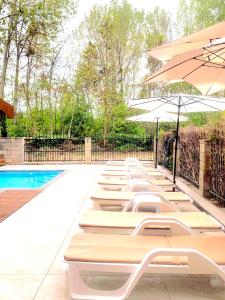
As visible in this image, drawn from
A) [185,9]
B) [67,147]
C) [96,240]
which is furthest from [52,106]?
[96,240]

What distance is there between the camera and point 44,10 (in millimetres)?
18234

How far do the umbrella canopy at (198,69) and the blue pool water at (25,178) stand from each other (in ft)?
25.7

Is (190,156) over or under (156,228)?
over

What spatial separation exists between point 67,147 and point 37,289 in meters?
18.1

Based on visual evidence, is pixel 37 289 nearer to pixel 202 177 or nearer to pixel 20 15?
pixel 202 177

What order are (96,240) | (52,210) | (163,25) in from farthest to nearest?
(163,25), (52,210), (96,240)

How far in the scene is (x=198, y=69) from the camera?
6000 millimetres

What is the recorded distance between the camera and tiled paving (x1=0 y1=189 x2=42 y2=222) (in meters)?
7.08

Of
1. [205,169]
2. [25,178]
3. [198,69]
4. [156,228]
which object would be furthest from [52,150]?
[156,228]

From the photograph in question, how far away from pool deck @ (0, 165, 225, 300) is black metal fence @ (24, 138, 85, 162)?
12377 mm

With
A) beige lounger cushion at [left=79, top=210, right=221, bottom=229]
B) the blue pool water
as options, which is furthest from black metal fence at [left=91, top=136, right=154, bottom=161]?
beige lounger cushion at [left=79, top=210, right=221, bottom=229]

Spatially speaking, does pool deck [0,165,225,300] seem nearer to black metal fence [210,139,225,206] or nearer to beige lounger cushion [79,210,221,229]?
beige lounger cushion [79,210,221,229]

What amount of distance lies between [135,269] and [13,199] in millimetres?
5871

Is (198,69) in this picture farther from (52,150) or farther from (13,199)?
(52,150)
